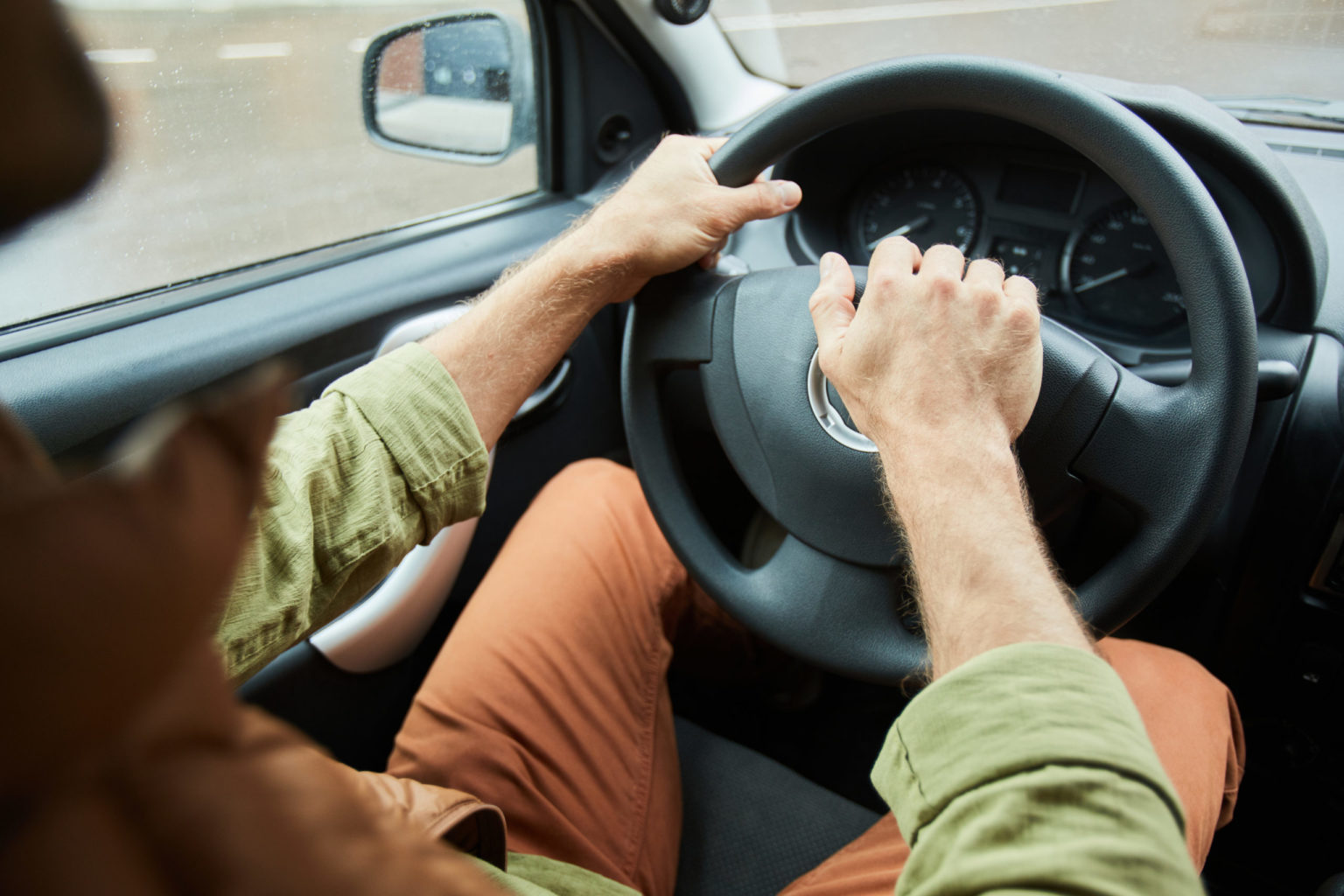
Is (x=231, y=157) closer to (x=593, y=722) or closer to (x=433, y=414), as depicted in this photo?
(x=433, y=414)

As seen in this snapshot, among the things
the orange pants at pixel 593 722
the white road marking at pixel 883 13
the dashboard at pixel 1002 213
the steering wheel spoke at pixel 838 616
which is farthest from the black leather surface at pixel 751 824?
the white road marking at pixel 883 13

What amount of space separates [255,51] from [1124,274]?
3.70ft

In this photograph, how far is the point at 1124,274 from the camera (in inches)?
44.1

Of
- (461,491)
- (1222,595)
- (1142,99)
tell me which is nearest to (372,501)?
(461,491)

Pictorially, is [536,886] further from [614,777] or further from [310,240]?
[310,240]

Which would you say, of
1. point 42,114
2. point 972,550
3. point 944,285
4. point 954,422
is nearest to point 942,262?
point 944,285

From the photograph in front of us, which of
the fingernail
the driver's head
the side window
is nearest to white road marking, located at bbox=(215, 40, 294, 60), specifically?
the side window

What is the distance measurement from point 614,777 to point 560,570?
0.74ft

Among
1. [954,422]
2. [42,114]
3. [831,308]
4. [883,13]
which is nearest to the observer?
[42,114]

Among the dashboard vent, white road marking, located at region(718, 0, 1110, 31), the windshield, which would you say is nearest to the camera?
the dashboard vent

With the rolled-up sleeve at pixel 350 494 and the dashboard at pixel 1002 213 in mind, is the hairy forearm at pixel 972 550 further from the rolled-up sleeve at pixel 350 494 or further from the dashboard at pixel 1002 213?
the dashboard at pixel 1002 213

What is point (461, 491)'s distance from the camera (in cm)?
80

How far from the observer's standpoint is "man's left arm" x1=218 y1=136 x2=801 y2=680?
677 millimetres

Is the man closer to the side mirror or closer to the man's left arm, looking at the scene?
the man's left arm
